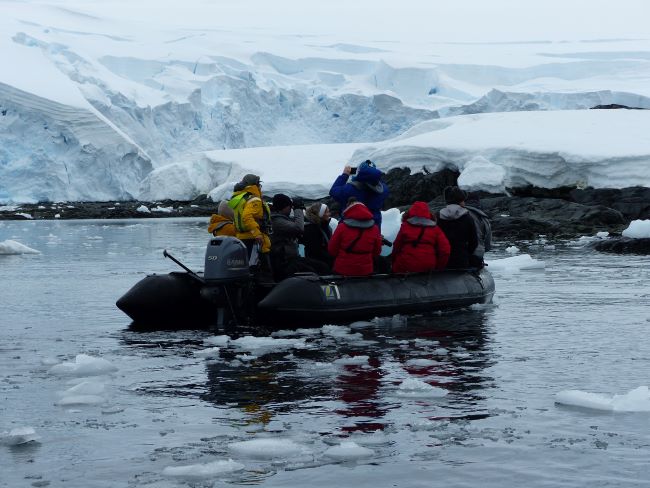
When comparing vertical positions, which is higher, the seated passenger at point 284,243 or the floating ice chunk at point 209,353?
the seated passenger at point 284,243

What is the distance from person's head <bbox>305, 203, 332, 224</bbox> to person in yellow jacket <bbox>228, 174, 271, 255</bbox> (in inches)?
25.8

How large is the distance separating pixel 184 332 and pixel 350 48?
244ft

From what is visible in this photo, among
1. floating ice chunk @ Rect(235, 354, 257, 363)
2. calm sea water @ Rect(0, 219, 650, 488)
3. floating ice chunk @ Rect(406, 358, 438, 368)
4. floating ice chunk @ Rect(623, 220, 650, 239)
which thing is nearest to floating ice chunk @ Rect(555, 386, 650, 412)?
calm sea water @ Rect(0, 219, 650, 488)

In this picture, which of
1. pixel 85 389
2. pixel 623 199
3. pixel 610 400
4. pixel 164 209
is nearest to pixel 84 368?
pixel 85 389

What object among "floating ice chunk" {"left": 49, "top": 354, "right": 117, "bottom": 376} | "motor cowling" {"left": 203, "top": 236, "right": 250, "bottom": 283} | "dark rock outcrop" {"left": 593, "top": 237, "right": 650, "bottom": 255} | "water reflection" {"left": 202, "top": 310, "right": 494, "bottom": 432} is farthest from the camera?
"dark rock outcrop" {"left": 593, "top": 237, "right": 650, "bottom": 255}

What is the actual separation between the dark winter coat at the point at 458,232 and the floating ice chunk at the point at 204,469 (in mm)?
6295

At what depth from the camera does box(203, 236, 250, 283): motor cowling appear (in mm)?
9180

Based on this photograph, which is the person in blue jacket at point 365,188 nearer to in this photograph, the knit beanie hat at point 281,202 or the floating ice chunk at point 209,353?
the knit beanie hat at point 281,202

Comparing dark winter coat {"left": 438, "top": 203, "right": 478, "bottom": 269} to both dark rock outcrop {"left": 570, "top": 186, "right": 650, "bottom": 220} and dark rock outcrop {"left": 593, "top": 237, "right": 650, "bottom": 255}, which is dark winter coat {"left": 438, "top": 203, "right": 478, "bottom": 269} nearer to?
dark rock outcrop {"left": 593, "top": 237, "right": 650, "bottom": 255}

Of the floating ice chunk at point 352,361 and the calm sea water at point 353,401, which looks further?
the floating ice chunk at point 352,361

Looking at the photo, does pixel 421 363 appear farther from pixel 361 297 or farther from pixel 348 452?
→ pixel 348 452

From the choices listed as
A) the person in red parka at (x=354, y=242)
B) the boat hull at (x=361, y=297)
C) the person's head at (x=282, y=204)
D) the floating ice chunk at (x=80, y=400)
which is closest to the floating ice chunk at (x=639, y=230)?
the boat hull at (x=361, y=297)

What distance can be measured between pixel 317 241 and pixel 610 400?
15.9 ft

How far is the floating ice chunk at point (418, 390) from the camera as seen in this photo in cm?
662
